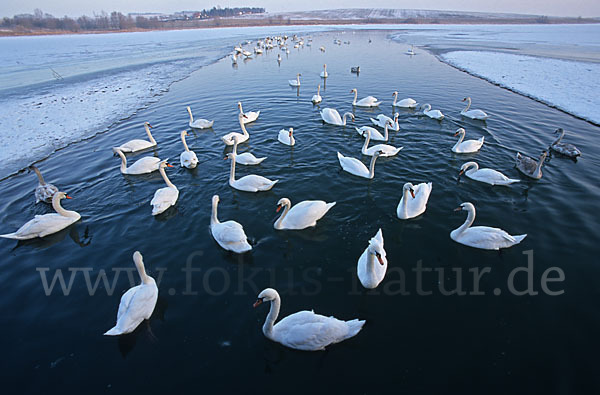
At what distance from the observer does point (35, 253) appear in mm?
7699

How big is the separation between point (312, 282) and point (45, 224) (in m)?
7.62

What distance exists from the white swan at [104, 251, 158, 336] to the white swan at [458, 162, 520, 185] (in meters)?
9.63

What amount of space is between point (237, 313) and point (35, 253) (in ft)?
20.1

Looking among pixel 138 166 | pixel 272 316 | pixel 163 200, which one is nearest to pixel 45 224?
pixel 163 200

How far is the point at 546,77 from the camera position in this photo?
2453 centimetres

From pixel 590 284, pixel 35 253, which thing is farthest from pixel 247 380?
pixel 590 284

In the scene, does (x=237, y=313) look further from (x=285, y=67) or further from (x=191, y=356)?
(x=285, y=67)

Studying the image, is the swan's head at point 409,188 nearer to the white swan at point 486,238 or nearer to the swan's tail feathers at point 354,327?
the white swan at point 486,238

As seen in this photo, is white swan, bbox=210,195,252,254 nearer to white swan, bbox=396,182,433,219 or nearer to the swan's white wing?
the swan's white wing

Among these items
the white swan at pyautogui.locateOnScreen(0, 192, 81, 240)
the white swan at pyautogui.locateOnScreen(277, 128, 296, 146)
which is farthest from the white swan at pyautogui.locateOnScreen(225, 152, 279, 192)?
the white swan at pyautogui.locateOnScreen(0, 192, 81, 240)

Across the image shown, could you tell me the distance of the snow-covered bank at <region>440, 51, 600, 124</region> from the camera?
18516 mm

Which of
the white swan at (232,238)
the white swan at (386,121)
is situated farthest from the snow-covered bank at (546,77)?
the white swan at (232,238)

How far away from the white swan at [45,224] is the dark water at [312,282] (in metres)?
0.31

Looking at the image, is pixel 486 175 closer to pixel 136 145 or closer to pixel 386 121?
pixel 386 121
